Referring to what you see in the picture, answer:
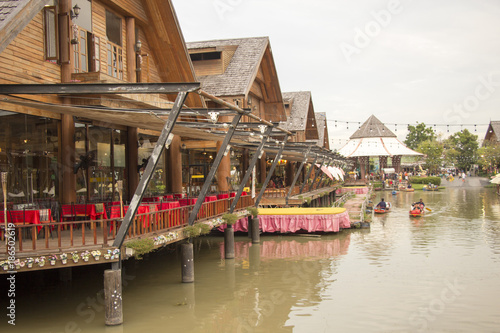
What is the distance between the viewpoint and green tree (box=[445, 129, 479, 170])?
108938mm

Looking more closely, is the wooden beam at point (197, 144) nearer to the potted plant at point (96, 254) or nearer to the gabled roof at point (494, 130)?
the potted plant at point (96, 254)

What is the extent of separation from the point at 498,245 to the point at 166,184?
15.2 meters

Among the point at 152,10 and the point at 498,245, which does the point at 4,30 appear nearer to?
the point at 152,10

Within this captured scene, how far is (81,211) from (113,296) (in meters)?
4.14

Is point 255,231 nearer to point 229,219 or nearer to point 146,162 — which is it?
point 229,219

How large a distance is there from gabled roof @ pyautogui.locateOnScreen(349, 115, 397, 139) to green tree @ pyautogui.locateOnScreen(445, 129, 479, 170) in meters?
35.4

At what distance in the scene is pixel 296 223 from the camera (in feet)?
88.6

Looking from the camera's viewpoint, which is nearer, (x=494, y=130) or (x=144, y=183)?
(x=144, y=183)

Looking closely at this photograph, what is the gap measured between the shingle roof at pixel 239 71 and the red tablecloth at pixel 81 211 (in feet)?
53.7

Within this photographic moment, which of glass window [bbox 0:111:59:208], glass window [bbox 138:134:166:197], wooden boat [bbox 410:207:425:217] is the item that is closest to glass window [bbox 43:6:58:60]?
glass window [bbox 0:111:59:208]

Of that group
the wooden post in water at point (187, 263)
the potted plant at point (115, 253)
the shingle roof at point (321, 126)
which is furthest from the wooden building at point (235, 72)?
the shingle roof at point (321, 126)

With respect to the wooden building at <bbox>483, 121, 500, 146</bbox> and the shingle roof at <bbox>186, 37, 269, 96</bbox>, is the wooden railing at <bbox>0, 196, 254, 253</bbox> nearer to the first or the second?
the shingle roof at <bbox>186, 37, 269, 96</bbox>

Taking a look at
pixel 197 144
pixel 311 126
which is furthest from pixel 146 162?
pixel 311 126

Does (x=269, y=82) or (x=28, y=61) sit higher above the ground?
(x=269, y=82)
